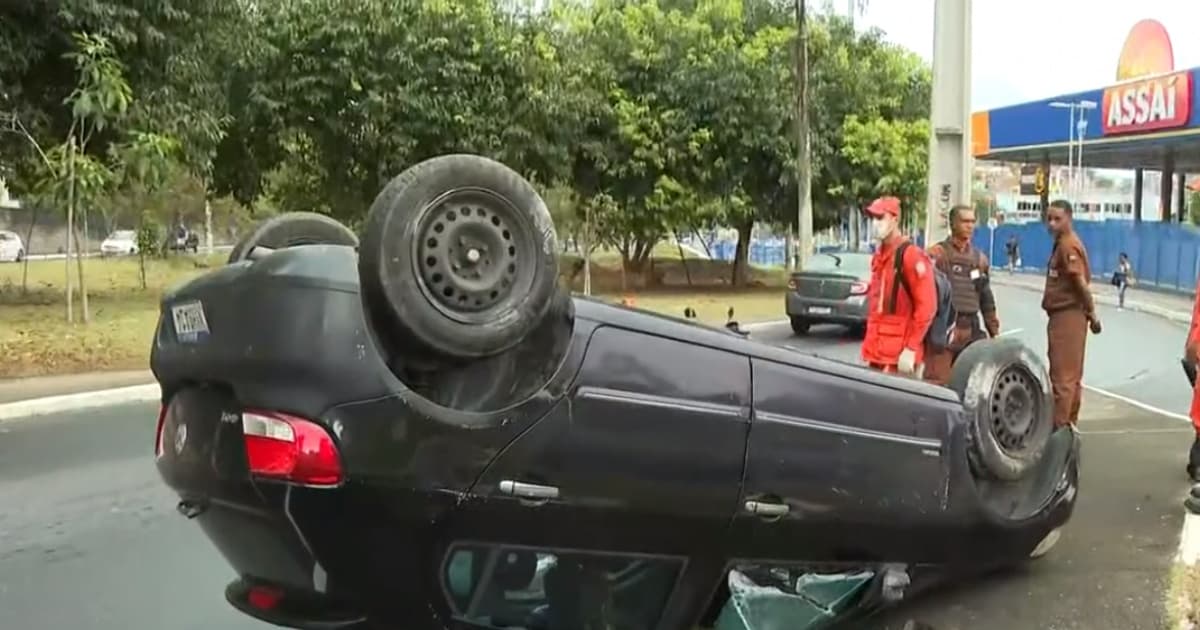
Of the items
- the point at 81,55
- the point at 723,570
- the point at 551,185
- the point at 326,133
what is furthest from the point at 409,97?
the point at 723,570

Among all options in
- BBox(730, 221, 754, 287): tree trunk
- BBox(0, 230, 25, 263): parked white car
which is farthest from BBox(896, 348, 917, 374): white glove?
BBox(0, 230, 25, 263): parked white car

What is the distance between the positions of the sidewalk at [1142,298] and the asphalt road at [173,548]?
16182 mm

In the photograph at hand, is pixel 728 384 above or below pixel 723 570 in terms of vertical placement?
above

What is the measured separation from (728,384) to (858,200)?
92.9 ft

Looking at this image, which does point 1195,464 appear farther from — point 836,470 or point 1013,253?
point 1013,253

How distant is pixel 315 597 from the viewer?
3113 millimetres

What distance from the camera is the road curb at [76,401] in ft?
33.1

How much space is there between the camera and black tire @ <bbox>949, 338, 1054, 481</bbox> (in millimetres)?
4402

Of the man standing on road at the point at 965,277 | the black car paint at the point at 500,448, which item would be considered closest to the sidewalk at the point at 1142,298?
the man standing on road at the point at 965,277

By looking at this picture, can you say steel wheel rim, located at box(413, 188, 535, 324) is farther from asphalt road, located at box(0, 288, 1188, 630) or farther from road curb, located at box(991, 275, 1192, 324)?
road curb, located at box(991, 275, 1192, 324)

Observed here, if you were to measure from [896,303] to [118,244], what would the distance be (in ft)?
168

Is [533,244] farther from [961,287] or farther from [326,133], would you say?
[326,133]

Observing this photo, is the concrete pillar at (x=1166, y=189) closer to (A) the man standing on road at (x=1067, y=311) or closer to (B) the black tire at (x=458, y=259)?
(A) the man standing on road at (x=1067, y=311)

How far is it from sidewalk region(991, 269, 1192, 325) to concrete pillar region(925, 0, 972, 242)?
43.8 ft
